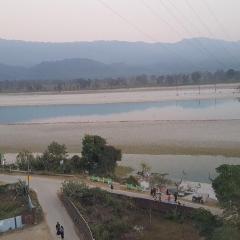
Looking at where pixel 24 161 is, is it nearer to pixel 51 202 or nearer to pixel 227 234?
pixel 51 202

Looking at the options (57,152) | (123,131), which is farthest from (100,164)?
(123,131)

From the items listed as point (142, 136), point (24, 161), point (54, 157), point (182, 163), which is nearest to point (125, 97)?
point (142, 136)

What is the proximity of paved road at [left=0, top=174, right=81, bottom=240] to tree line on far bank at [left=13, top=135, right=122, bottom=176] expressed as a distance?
2.20 metres

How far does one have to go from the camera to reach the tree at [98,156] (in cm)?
3206

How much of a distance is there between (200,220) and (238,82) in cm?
13587

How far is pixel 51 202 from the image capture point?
24250 millimetres

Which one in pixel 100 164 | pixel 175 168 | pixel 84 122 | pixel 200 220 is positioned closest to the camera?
pixel 200 220

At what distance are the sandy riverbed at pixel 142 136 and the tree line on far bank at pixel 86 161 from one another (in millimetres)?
10488

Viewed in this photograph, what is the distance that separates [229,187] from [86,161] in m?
16.7

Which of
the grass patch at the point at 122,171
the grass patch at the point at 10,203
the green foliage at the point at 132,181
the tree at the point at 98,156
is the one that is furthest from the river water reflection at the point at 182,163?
the grass patch at the point at 10,203

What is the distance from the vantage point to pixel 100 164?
3234 cm

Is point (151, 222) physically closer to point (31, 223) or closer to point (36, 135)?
point (31, 223)

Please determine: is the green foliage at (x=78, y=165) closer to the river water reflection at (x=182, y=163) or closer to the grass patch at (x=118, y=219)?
the river water reflection at (x=182, y=163)

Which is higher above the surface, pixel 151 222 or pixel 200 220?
pixel 200 220
